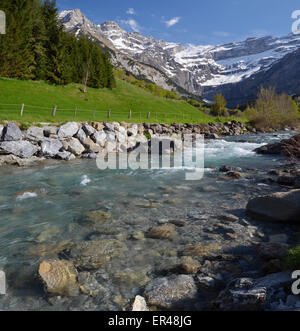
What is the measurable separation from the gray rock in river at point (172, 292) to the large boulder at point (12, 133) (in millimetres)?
15172

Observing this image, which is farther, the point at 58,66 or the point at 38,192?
the point at 58,66

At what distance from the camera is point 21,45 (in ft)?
132

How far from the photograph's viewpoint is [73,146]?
18359mm

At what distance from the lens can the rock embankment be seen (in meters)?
15.1

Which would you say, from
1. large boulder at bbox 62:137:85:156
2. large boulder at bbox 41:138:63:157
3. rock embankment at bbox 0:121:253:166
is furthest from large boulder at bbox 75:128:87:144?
large boulder at bbox 41:138:63:157

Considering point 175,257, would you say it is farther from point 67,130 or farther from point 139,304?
point 67,130

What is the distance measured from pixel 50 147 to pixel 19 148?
2201 millimetres

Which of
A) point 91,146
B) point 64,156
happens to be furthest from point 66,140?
point 64,156

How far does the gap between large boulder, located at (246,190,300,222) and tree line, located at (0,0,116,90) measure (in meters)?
44.9

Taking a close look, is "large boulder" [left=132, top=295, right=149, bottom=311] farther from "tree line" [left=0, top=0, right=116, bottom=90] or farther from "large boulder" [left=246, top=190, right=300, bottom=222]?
"tree line" [left=0, top=0, right=116, bottom=90]

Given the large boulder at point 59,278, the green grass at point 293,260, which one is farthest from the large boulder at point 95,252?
the green grass at point 293,260

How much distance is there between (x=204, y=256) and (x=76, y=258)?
2996 millimetres
